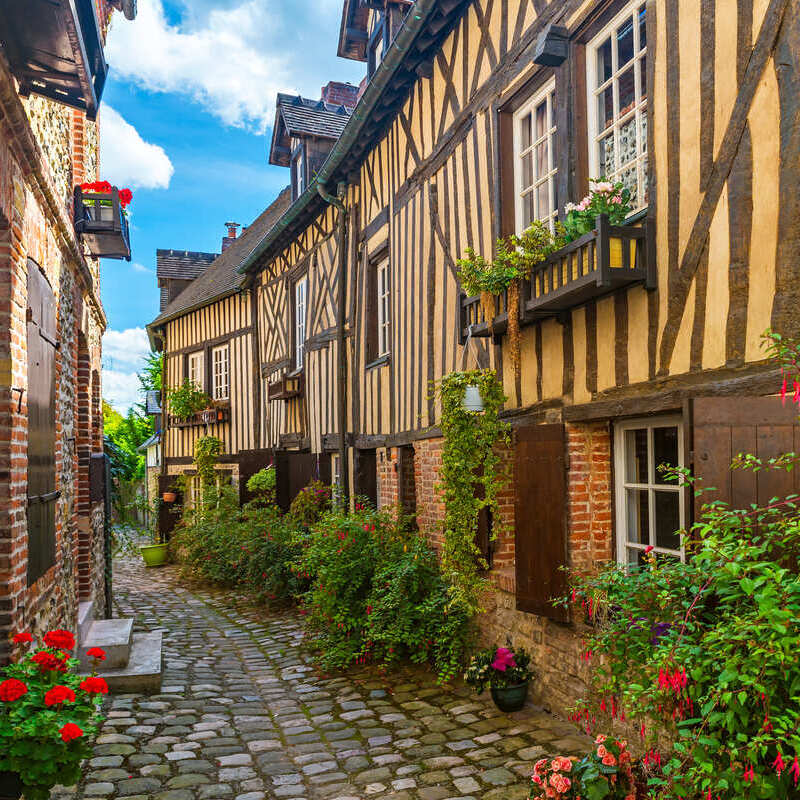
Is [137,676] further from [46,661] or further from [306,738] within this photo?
[46,661]

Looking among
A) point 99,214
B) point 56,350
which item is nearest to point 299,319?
point 99,214

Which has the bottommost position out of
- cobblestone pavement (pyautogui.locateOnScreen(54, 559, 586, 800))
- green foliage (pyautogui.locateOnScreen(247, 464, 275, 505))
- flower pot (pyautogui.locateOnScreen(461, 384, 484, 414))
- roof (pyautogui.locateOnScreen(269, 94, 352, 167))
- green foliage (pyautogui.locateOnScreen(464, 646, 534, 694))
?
cobblestone pavement (pyautogui.locateOnScreen(54, 559, 586, 800))

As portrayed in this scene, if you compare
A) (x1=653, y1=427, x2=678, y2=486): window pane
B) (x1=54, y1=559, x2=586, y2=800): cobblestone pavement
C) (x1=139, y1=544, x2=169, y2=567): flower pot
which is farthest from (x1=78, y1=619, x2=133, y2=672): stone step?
(x1=139, y1=544, x2=169, y2=567): flower pot

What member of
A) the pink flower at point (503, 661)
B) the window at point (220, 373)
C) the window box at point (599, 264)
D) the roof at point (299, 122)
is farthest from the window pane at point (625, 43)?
the window at point (220, 373)

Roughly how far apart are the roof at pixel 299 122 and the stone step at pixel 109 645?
8.14 metres

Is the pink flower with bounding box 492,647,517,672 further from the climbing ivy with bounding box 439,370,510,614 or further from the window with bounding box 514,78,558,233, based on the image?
the window with bounding box 514,78,558,233

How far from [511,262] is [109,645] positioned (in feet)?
14.6

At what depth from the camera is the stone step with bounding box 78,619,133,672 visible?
6043 mm

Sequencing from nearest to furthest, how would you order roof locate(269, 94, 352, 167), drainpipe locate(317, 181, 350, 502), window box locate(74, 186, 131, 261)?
1. window box locate(74, 186, 131, 261)
2. drainpipe locate(317, 181, 350, 502)
3. roof locate(269, 94, 352, 167)

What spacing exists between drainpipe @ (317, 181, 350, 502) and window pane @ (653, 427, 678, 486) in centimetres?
529

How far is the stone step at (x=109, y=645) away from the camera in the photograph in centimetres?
604

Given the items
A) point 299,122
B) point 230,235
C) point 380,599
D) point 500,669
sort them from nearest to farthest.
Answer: point 500,669 → point 380,599 → point 299,122 → point 230,235

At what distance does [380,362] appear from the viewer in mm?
8234

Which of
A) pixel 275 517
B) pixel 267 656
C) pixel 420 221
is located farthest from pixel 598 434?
pixel 275 517
